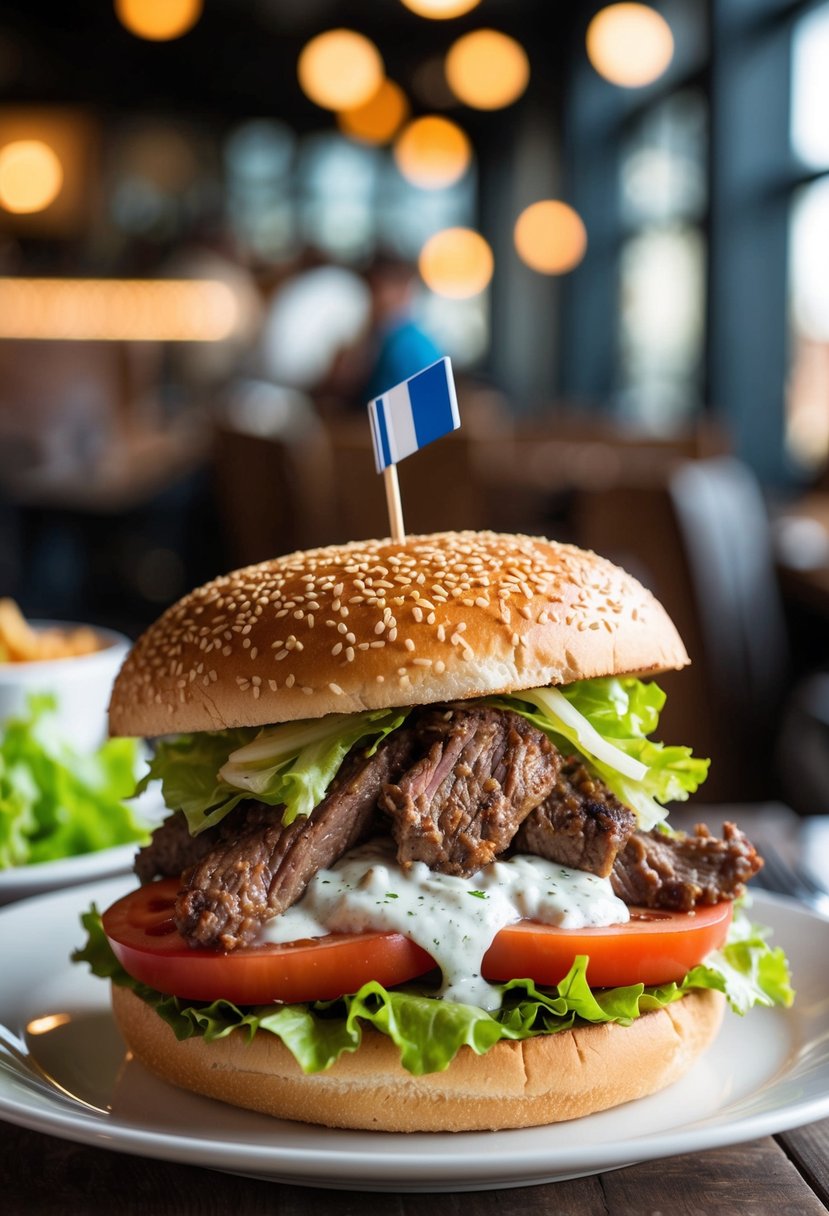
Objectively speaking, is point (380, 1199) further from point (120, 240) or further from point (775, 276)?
point (120, 240)

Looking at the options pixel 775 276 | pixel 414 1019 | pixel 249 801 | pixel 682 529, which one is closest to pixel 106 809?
pixel 249 801

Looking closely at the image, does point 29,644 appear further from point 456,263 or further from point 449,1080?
point 456,263

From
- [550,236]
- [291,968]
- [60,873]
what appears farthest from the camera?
[550,236]

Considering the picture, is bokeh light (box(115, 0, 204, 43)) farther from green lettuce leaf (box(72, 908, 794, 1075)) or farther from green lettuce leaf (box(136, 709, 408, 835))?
green lettuce leaf (box(72, 908, 794, 1075))

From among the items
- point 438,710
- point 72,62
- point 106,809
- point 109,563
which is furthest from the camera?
point 72,62

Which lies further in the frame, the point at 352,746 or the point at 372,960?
the point at 352,746

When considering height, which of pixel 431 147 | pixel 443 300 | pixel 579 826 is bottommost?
pixel 443 300

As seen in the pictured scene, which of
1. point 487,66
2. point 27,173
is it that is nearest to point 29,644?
point 487,66
